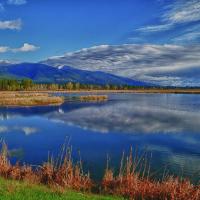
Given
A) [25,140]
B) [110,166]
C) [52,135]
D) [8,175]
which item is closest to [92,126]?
→ [52,135]

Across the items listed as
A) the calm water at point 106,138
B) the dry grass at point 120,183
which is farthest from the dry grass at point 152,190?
the calm water at point 106,138

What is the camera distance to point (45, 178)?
17.2 meters

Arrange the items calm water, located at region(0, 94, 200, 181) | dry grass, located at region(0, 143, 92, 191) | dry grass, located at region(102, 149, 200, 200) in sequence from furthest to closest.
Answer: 1. calm water, located at region(0, 94, 200, 181)
2. dry grass, located at region(0, 143, 92, 191)
3. dry grass, located at region(102, 149, 200, 200)

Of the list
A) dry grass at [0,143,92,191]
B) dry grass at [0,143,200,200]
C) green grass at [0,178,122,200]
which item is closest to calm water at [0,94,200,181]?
dry grass at [0,143,92,191]

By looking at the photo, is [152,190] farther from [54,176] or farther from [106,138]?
[106,138]

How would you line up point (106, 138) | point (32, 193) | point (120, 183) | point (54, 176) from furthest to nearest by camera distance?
1. point (106, 138)
2. point (54, 176)
3. point (120, 183)
4. point (32, 193)

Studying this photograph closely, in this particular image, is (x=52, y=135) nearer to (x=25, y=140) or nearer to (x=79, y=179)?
(x=25, y=140)

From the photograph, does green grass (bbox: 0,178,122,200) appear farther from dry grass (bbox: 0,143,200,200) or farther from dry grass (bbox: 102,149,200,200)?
dry grass (bbox: 102,149,200,200)

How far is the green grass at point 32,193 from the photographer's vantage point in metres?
13.0

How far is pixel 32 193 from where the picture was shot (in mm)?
13602

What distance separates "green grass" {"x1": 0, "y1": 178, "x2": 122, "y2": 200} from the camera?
42.7 ft

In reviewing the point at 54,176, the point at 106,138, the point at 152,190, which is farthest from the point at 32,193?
the point at 106,138

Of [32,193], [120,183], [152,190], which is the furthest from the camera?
[120,183]

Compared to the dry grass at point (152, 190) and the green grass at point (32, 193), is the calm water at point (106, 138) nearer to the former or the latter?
the dry grass at point (152, 190)
